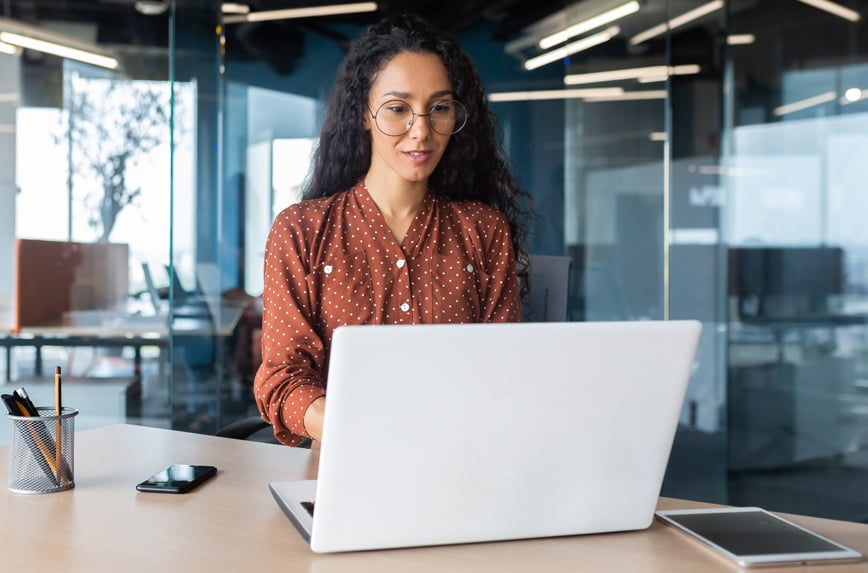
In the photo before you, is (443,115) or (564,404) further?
(443,115)

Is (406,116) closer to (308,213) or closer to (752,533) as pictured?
(308,213)

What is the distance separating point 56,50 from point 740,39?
3.28m

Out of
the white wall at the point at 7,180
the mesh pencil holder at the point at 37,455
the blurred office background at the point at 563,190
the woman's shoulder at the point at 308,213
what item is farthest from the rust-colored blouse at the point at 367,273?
the white wall at the point at 7,180

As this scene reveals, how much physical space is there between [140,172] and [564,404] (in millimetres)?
3758

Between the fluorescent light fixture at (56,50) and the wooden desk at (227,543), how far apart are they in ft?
11.4

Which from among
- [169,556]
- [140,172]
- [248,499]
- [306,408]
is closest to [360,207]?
[306,408]

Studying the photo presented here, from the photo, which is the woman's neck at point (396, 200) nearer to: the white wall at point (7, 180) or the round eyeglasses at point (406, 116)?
the round eyeglasses at point (406, 116)

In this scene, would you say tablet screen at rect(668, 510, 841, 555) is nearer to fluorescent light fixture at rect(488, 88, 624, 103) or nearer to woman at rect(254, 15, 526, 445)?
woman at rect(254, 15, 526, 445)

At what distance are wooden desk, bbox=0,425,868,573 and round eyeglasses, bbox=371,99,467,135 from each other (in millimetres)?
833

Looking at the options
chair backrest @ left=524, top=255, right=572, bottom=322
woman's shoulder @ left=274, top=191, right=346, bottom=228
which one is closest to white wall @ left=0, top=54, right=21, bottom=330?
woman's shoulder @ left=274, top=191, right=346, bottom=228

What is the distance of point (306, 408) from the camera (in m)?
1.56

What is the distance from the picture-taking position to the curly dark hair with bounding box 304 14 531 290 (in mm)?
2057

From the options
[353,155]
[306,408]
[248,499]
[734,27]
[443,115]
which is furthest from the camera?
[734,27]

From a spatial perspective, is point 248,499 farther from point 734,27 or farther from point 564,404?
point 734,27
